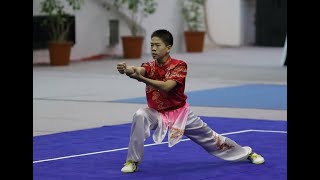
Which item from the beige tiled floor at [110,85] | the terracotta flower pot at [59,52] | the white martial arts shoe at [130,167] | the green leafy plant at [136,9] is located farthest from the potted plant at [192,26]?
the white martial arts shoe at [130,167]

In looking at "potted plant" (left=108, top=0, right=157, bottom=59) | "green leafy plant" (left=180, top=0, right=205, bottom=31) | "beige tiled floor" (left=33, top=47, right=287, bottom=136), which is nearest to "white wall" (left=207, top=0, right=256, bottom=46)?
"green leafy plant" (left=180, top=0, right=205, bottom=31)

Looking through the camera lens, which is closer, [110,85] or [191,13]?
[110,85]

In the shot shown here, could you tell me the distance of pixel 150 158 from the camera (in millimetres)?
7234

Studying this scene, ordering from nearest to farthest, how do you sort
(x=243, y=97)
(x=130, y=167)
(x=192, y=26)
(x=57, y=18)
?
(x=130, y=167)
(x=243, y=97)
(x=57, y=18)
(x=192, y=26)

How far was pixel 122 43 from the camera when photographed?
24000 mm

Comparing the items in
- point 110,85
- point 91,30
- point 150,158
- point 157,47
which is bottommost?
point 110,85

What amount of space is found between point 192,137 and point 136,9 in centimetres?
1764

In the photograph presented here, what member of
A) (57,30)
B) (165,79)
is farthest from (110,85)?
(165,79)

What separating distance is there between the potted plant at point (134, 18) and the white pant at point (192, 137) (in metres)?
16.9

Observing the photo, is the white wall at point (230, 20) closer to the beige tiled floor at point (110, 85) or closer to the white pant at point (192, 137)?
the beige tiled floor at point (110, 85)

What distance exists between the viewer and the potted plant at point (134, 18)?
23688mm

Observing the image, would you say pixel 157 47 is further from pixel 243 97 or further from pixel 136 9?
pixel 136 9

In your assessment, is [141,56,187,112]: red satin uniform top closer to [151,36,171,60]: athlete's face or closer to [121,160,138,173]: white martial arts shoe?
[151,36,171,60]: athlete's face
